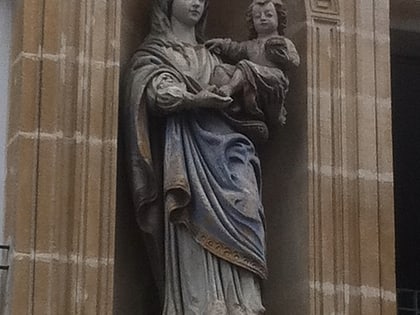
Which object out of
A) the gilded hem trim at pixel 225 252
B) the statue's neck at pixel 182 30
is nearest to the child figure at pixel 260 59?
the statue's neck at pixel 182 30

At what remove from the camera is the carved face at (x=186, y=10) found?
11.0 m

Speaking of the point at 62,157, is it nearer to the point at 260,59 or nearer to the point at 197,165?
the point at 197,165

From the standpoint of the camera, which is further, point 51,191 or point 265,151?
point 265,151

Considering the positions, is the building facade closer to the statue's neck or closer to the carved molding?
the carved molding

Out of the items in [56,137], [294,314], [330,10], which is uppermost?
[330,10]

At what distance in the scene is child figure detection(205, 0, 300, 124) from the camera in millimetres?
10695

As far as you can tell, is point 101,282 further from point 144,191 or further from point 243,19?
point 243,19

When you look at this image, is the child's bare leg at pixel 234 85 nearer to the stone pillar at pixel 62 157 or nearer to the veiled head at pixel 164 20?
the veiled head at pixel 164 20

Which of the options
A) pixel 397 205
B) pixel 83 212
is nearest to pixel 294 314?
pixel 83 212

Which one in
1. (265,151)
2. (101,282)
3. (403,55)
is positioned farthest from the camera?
(403,55)

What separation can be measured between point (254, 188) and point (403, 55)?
211 centimetres

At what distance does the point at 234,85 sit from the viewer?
1068 cm

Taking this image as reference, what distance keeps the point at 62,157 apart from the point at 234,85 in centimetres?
101

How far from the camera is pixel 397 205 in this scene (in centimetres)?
1255
